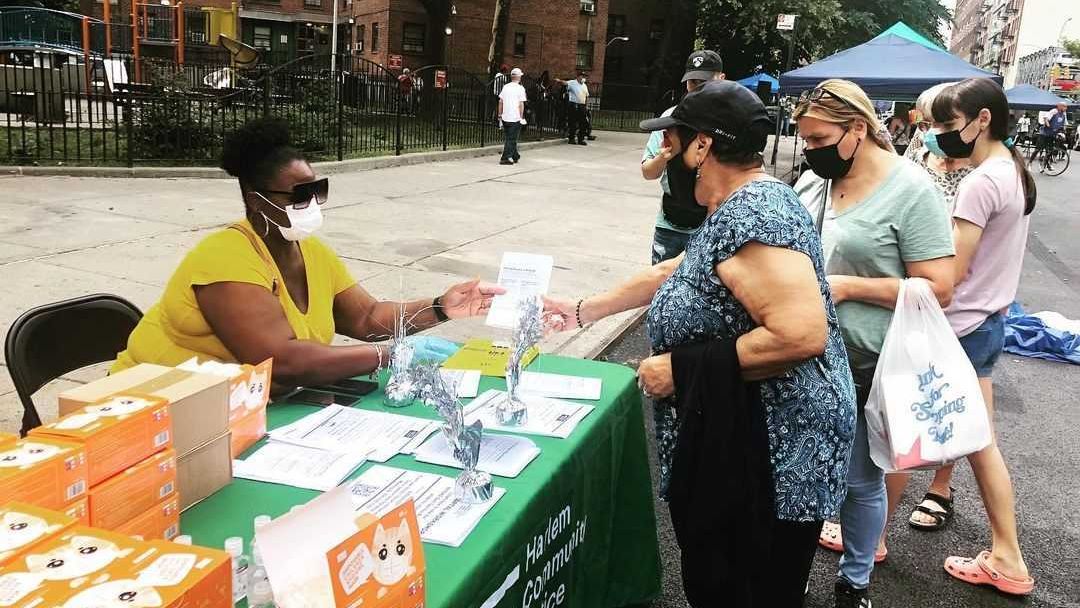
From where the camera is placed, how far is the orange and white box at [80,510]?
1455 mm

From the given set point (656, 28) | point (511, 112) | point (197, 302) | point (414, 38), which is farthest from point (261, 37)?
point (197, 302)

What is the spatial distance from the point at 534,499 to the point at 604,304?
1.17 m

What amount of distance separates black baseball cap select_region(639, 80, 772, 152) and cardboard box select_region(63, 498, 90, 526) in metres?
1.62

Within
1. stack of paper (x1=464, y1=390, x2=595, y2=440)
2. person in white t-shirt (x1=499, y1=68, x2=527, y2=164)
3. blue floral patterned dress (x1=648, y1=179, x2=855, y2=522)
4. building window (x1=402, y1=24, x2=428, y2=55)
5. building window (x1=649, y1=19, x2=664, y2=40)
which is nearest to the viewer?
blue floral patterned dress (x1=648, y1=179, x2=855, y2=522)

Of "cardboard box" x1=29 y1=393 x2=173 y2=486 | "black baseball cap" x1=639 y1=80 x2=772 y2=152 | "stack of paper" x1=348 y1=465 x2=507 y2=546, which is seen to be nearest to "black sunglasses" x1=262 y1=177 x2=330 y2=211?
"stack of paper" x1=348 y1=465 x2=507 y2=546

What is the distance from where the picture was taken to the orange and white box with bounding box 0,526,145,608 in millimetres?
1127

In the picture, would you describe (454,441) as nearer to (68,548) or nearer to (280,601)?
(280,601)

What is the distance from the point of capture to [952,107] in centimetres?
350

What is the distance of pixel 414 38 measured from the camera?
36.0m

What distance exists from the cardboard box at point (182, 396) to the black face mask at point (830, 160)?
2030mm

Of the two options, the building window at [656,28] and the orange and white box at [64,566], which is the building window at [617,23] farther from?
the orange and white box at [64,566]

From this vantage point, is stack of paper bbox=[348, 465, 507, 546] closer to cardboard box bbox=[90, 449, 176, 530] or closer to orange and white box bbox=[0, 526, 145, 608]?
cardboard box bbox=[90, 449, 176, 530]

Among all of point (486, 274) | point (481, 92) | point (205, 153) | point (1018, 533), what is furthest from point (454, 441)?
point (481, 92)

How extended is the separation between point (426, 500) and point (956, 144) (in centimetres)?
277
